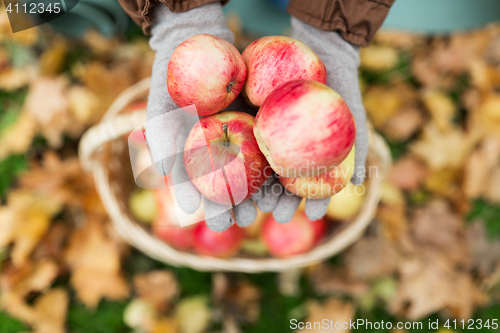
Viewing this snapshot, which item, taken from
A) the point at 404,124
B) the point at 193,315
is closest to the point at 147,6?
the point at 193,315

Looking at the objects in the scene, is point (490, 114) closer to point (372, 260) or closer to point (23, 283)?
point (372, 260)

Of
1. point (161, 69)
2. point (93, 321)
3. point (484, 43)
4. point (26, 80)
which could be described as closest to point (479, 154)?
point (484, 43)

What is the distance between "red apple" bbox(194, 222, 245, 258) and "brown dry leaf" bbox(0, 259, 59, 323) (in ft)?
1.94

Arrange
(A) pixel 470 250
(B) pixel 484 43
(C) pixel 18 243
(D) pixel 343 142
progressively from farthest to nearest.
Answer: (B) pixel 484 43
(A) pixel 470 250
(C) pixel 18 243
(D) pixel 343 142

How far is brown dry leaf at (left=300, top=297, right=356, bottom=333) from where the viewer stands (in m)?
1.33

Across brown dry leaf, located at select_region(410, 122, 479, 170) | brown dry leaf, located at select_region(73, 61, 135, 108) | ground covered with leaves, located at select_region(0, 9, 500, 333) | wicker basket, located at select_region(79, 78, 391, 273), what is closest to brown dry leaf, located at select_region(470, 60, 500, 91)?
ground covered with leaves, located at select_region(0, 9, 500, 333)

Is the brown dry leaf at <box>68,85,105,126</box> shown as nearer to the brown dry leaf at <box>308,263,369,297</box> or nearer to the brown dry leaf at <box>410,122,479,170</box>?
the brown dry leaf at <box>308,263,369,297</box>

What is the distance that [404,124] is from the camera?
1604 millimetres

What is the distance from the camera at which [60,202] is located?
137cm

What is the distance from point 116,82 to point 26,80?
42 centimetres

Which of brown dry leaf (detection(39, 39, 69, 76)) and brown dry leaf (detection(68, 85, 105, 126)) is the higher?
brown dry leaf (detection(39, 39, 69, 76))

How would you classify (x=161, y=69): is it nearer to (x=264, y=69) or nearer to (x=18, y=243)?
(x=264, y=69)

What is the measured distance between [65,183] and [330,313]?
3.98 ft

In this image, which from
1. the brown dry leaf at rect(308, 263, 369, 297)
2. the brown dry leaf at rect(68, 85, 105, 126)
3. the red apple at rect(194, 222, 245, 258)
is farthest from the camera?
the brown dry leaf at rect(68, 85, 105, 126)
